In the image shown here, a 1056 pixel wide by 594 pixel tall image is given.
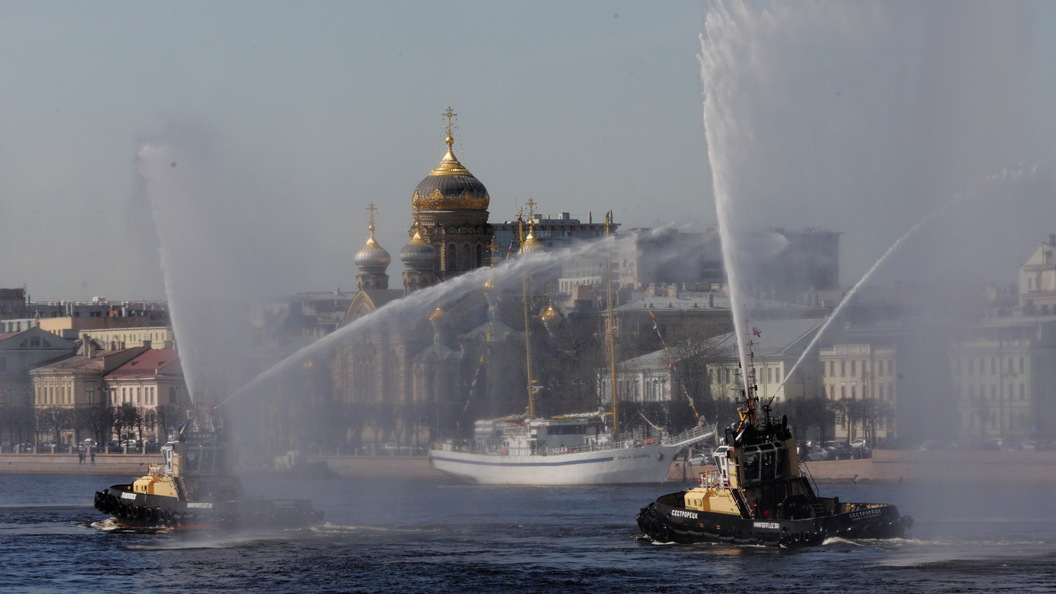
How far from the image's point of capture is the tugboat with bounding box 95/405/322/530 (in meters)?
56.2

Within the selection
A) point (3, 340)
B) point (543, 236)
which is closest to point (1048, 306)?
point (3, 340)

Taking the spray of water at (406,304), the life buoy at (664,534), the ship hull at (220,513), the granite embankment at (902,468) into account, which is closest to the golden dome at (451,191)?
the granite embankment at (902,468)

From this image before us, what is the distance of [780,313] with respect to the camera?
107 metres

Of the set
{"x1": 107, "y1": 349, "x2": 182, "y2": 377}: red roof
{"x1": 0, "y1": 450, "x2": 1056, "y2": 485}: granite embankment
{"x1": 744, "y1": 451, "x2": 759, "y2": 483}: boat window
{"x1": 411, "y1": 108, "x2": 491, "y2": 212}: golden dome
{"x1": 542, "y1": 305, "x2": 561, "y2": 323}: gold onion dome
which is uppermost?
{"x1": 411, "y1": 108, "x2": 491, "y2": 212}: golden dome

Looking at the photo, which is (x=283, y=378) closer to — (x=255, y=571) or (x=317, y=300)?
(x=255, y=571)

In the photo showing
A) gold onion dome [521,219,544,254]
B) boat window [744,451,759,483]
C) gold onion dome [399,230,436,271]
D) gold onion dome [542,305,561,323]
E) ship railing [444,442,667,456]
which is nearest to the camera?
boat window [744,451,759,483]

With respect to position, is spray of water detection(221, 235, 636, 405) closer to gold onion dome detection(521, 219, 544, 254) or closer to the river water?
the river water

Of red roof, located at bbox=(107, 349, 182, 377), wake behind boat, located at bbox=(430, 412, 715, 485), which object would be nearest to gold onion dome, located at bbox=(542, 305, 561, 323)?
wake behind boat, located at bbox=(430, 412, 715, 485)

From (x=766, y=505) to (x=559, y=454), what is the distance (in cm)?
3450

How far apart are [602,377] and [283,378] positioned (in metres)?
15.0

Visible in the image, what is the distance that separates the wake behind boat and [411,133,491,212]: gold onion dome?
31.5m

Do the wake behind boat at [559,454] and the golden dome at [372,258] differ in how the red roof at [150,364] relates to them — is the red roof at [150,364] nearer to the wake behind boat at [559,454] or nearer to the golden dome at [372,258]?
the golden dome at [372,258]

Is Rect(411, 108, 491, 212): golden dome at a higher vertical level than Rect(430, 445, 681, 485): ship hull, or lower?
higher

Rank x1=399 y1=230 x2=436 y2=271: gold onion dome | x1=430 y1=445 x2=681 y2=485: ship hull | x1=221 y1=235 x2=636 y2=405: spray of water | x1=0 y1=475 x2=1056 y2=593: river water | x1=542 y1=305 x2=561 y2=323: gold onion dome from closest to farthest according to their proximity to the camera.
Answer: x1=0 y1=475 x2=1056 y2=593: river water
x1=221 y1=235 x2=636 y2=405: spray of water
x1=430 y1=445 x2=681 y2=485: ship hull
x1=542 y1=305 x2=561 y2=323: gold onion dome
x1=399 y1=230 x2=436 y2=271: gold onion dome
